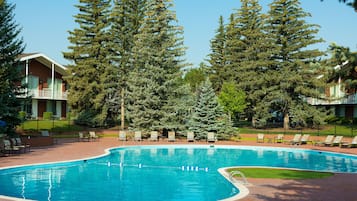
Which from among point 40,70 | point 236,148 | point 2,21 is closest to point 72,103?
point 40,70

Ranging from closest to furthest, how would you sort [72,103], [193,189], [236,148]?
1. [193,189]
2. [236,148]
3. [72,103]

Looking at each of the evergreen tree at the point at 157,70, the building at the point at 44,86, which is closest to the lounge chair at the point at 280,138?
the evergreen tree at the point at 157,70

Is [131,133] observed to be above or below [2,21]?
below

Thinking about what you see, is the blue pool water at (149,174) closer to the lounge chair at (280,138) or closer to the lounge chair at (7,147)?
the lounge chair at (7,147)

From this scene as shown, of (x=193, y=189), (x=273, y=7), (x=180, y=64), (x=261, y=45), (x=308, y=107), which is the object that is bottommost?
(x=193, y=189)

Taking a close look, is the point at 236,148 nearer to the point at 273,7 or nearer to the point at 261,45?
the point at 261,45

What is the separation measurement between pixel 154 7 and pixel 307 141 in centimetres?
1611

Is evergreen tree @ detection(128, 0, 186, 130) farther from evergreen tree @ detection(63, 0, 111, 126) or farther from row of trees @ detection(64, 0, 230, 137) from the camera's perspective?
evergreen tree @ detection(63, 0, 111, 126)

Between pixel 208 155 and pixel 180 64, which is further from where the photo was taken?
pixel 180 64

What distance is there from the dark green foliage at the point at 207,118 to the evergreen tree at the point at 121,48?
10036 millimetres

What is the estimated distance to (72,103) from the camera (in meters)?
35.2

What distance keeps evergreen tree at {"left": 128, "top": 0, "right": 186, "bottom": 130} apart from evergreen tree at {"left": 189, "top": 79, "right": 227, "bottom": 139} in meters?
1.66

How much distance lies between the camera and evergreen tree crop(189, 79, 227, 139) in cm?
2909

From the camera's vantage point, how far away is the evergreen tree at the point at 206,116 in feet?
95.4
